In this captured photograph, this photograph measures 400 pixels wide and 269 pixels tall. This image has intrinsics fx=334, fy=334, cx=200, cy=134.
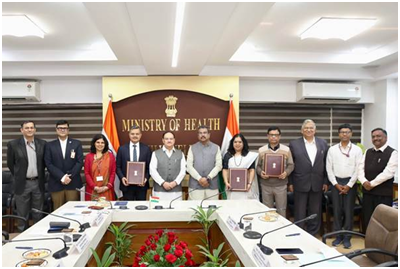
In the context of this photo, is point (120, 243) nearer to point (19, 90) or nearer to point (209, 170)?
point (209, 170)

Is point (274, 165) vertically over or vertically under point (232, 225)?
over

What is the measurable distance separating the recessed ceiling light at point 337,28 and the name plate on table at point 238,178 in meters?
1.82

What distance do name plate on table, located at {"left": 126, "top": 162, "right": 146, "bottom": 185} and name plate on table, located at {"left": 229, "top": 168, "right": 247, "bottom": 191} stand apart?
115cm

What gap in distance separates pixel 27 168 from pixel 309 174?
12.0ft

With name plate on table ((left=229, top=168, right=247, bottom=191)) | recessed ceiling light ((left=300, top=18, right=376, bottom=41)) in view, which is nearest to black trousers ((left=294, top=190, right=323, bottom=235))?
name plate on table ((left=229, top=168, right=247, bottom=191))

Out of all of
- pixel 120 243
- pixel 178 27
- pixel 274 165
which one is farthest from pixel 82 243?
pixel 274 165

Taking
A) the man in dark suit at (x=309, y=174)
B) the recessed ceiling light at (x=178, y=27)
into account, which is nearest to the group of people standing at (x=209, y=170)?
the man in dark suit at (x=309, y=174)

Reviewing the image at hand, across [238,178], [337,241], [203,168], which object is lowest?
[337,241]

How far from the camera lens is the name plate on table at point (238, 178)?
418 cm

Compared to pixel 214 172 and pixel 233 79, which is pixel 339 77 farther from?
pixel 214 172

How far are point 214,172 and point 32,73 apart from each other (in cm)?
321

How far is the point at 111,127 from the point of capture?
5.22 metres

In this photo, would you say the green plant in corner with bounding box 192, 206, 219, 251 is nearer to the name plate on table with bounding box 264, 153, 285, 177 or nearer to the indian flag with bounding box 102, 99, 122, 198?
the name plate on table with bounding box 264, 153, 285, 177

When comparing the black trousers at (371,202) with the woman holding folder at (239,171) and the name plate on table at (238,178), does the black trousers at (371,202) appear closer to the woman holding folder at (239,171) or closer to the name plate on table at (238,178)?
the woman holding folder at (239,171)
